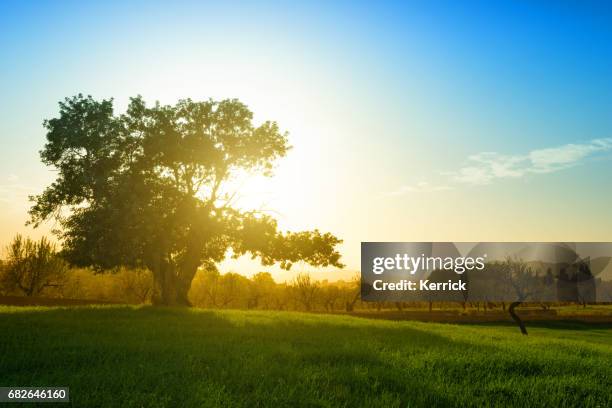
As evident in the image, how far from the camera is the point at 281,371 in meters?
10.4

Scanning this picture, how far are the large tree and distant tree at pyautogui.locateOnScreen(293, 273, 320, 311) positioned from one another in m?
72.1

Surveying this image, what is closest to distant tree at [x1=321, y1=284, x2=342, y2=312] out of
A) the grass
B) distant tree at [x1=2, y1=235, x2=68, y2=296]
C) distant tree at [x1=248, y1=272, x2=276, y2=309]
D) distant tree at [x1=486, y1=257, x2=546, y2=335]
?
distant tree at [x1=248, y1=272, x2=276, y2=309]

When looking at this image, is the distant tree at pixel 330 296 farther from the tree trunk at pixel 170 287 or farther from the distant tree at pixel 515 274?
the tree trunk at pixel 170 287

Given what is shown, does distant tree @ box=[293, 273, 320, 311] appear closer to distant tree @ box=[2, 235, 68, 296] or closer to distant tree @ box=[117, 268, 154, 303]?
distant tree @ box=[117, 268, 154, 303]

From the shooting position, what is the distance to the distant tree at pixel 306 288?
11356 centimetres

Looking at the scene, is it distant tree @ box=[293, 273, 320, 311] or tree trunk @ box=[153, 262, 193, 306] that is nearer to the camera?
tree trunk @ box=[153, 262, 193, 306]

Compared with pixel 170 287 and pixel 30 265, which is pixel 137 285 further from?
pixel 170 287

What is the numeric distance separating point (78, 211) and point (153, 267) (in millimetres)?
7505

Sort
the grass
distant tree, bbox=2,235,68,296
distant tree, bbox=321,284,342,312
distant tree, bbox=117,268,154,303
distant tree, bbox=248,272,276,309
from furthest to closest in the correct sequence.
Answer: distant tree, bbox=321,284,342,312
distant tree, bbox=248,272,276,309
distant tree, bbox=117,268,154,303
distant tree, bbox=2,235,68,296
the grass

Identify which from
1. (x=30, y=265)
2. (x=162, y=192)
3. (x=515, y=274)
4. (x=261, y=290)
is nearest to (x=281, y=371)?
(x=162, y=192)

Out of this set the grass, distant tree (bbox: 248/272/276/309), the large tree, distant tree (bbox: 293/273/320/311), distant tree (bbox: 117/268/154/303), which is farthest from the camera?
distant tree (bbox: 248/272/276/309)

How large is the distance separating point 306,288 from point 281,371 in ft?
343

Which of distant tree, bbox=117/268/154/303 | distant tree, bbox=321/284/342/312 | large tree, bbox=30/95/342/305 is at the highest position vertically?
large tree, bbox=30/95/342/305

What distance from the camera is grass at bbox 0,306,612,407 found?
8.44 meters
